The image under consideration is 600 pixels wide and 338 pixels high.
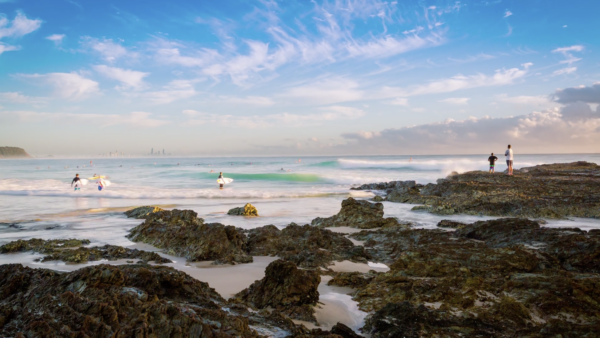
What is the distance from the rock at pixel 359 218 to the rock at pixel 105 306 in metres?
5.77

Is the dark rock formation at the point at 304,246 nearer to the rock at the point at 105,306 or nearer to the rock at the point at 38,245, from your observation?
the rock at the point at 105,306

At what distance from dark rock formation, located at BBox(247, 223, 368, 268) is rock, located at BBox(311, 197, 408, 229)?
6.05 feet

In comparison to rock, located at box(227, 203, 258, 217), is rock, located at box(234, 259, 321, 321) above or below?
above

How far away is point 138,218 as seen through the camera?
1024 cm

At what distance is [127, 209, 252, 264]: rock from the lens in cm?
571

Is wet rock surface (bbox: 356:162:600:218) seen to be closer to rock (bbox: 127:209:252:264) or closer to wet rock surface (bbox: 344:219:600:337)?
wet rock surface (bbox: 344:219:600:337)

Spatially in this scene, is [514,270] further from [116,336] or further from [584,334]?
[116,336]

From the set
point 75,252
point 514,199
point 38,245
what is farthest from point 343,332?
→ point 514,199

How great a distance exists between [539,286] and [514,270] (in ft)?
3.18

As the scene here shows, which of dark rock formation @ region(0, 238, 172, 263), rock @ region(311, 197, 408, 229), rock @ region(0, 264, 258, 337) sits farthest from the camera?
rock @ region(311, 197, 408, 229)

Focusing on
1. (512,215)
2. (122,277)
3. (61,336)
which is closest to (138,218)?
(122,277)

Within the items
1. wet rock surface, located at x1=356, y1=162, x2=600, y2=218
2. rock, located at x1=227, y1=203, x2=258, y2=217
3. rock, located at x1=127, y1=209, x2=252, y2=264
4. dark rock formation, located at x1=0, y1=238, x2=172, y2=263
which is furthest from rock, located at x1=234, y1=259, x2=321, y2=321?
wet rock surface, located at x1=356, y1=162, x2=600, y2=218

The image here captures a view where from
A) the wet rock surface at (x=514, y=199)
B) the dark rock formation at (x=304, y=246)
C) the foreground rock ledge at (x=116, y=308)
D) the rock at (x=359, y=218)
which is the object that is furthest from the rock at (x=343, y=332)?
the wet rock surface at (x=514, y=199)

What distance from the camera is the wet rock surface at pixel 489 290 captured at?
2762 millimetres
